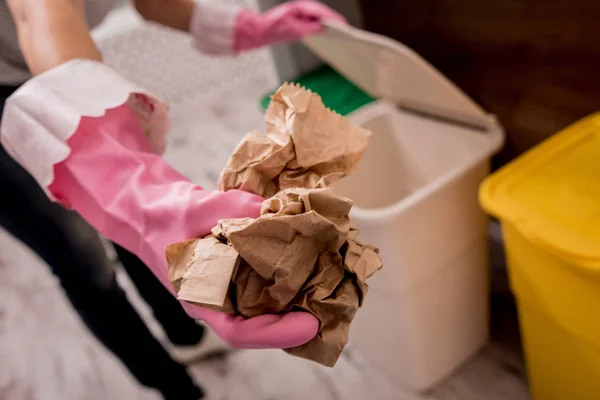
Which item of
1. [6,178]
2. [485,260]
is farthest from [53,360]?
[485,260]

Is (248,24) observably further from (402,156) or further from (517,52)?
(517,52)

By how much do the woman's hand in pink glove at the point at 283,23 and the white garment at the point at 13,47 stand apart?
22 centimetres

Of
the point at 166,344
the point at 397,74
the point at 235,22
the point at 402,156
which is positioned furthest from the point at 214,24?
the point at 166,344

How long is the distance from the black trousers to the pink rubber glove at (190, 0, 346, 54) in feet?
1.03

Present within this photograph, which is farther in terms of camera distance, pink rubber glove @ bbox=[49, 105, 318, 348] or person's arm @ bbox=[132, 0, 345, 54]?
person's arm @ bbox=[132, 0, 345, 54]

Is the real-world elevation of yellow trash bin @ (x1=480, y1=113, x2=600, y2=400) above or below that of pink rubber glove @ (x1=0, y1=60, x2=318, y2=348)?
below

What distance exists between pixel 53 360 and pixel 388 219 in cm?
94

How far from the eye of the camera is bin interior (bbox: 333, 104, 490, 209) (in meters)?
0.94

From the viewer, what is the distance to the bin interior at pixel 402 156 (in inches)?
36.9

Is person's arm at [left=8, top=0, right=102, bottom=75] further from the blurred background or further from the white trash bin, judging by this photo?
the blurred background

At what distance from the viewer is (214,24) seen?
895 mm

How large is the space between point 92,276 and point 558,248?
2.17 ft

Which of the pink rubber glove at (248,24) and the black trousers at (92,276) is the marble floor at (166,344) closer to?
the black trousers at (92,276)

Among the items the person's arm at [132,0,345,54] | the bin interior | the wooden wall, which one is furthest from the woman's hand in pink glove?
the wooden wall
